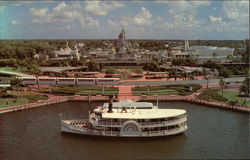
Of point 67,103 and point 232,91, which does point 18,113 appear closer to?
point 67,103

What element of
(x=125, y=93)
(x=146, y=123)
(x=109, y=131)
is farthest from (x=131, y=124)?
(x=125, y=93)

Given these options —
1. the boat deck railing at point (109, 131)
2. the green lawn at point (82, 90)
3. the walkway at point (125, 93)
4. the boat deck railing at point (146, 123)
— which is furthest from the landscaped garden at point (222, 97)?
the boat deck railing at point (146, 123)

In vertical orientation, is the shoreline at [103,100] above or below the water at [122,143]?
above

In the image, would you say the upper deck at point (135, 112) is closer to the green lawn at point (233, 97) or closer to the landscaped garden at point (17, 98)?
the green lawn at point (233, 97)

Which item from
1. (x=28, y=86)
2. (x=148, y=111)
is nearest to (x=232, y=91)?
(x=148, y=111)

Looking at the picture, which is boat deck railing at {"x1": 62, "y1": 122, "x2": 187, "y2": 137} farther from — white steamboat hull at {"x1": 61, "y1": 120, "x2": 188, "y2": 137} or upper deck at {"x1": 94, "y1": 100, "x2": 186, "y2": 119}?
upper deck at {"x1": 94, "y1": 100, "x2": 186, "y2": 119}

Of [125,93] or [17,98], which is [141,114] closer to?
[125,93]
